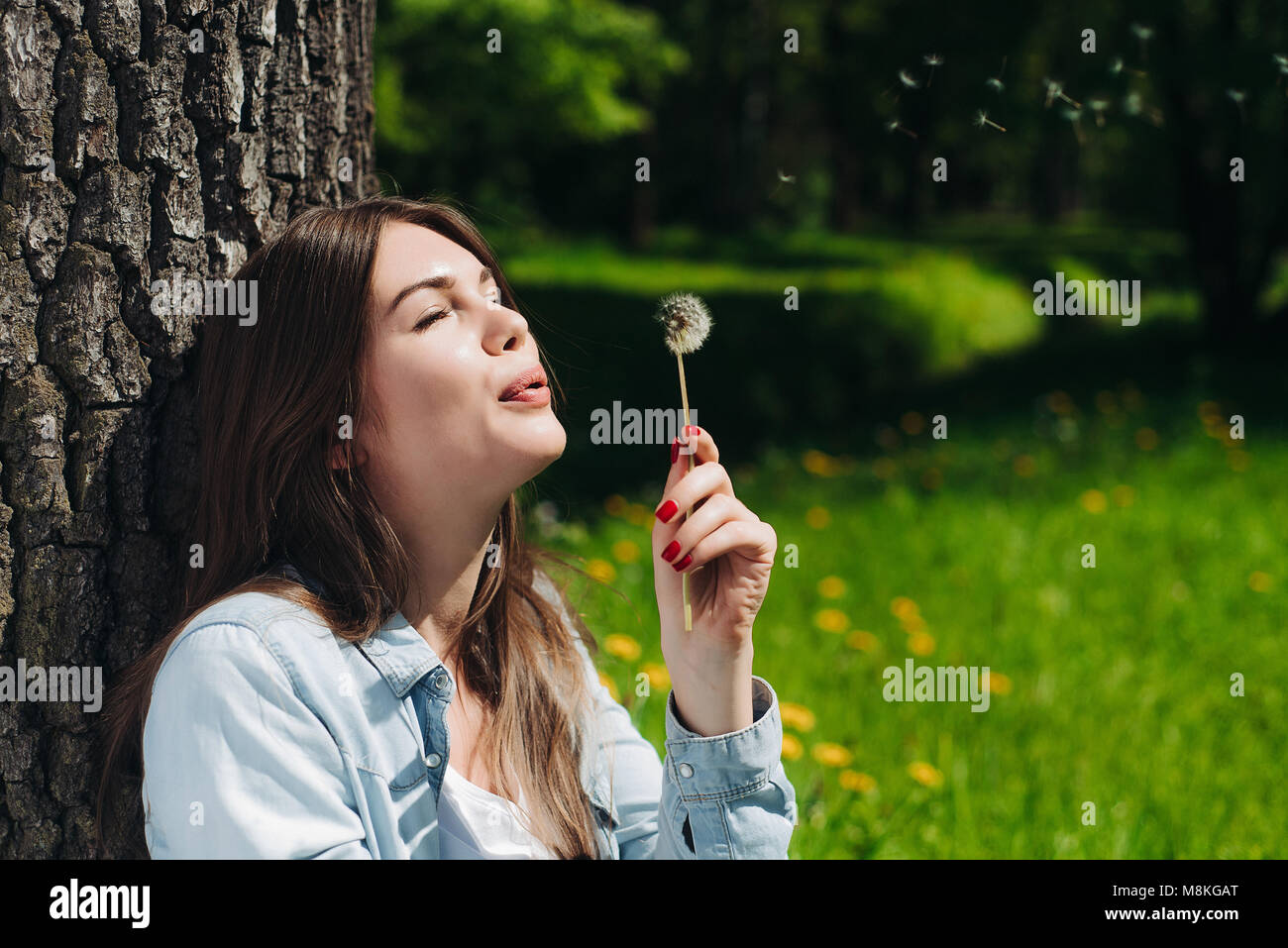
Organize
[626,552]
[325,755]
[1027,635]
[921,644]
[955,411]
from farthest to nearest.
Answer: [955,411] → [626,552] → [1027,635] → [921,644] → [325,755]

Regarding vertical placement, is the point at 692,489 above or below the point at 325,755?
above

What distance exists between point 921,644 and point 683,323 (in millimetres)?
2324

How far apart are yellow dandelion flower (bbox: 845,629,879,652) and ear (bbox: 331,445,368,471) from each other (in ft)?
8.21

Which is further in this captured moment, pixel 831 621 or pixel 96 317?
pixel 831 621

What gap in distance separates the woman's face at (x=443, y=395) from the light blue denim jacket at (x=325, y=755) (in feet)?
0.70

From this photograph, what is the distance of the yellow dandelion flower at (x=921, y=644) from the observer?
3.68 meters

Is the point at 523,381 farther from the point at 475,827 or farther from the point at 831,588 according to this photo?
the point at 831,588

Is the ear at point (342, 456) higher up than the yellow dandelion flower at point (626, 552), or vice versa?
the ear at point (342, 456)

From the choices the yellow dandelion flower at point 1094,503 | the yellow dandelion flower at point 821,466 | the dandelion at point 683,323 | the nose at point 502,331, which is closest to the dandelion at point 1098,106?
the dandelion at point 683,323

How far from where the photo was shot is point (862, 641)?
3.74m

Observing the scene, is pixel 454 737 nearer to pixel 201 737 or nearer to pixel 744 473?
pixel 201 737

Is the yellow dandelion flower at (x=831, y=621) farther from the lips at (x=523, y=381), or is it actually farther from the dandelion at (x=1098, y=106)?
the lips at (x=523, y=381)

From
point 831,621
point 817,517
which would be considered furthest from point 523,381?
point 817,517

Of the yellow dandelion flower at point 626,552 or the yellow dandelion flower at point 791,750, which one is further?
the yellow dandelion flower at point 626,552
